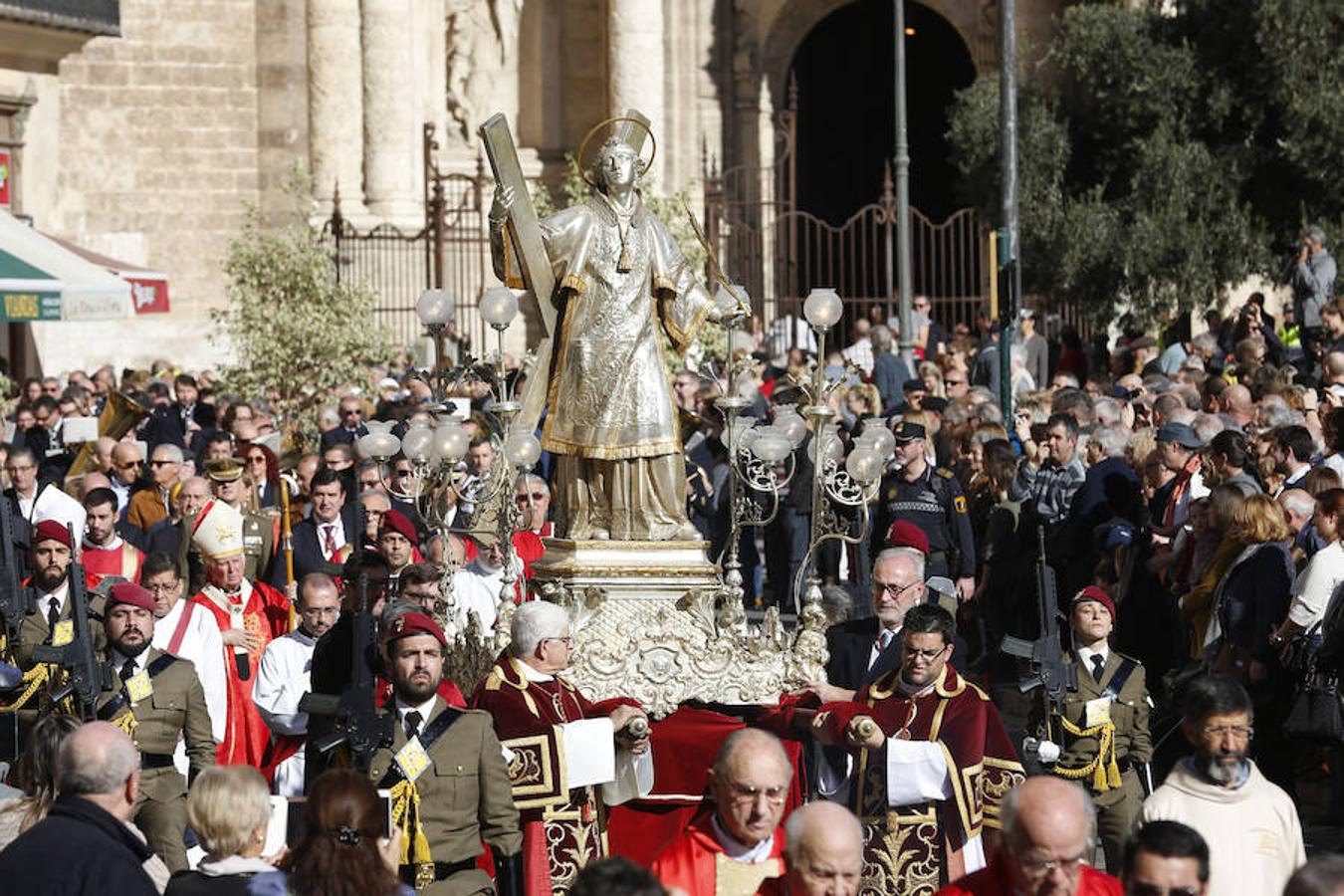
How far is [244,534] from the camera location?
14.4m

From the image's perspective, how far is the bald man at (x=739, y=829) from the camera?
24.6 feet

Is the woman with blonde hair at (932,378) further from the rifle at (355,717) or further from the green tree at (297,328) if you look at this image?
the rifle at (355,717)

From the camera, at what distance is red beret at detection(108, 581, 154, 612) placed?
10453 millimetres

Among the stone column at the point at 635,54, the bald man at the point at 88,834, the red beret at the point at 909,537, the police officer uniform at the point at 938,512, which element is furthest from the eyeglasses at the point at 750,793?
the stone column at the point at 635,54

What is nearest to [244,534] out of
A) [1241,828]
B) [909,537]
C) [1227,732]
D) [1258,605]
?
[909,537]

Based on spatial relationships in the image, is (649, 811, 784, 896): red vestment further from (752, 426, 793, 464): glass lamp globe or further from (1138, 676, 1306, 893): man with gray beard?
(752, 426, 793, 464): glass lamp globe

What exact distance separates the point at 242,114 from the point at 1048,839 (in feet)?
87.0

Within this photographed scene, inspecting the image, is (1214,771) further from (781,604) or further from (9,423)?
(9,423)

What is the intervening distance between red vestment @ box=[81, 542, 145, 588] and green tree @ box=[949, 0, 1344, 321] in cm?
1511

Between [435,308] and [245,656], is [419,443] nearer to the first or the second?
[435,308]

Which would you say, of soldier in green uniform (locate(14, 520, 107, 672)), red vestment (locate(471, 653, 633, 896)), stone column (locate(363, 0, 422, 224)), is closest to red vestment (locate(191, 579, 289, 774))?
soldier in green uniform (locate(14, 520, 107, 672))

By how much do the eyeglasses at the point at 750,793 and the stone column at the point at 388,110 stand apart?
79.9 feet

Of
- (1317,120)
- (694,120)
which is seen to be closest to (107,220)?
(694,120)

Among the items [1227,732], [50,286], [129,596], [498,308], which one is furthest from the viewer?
[50,286]
